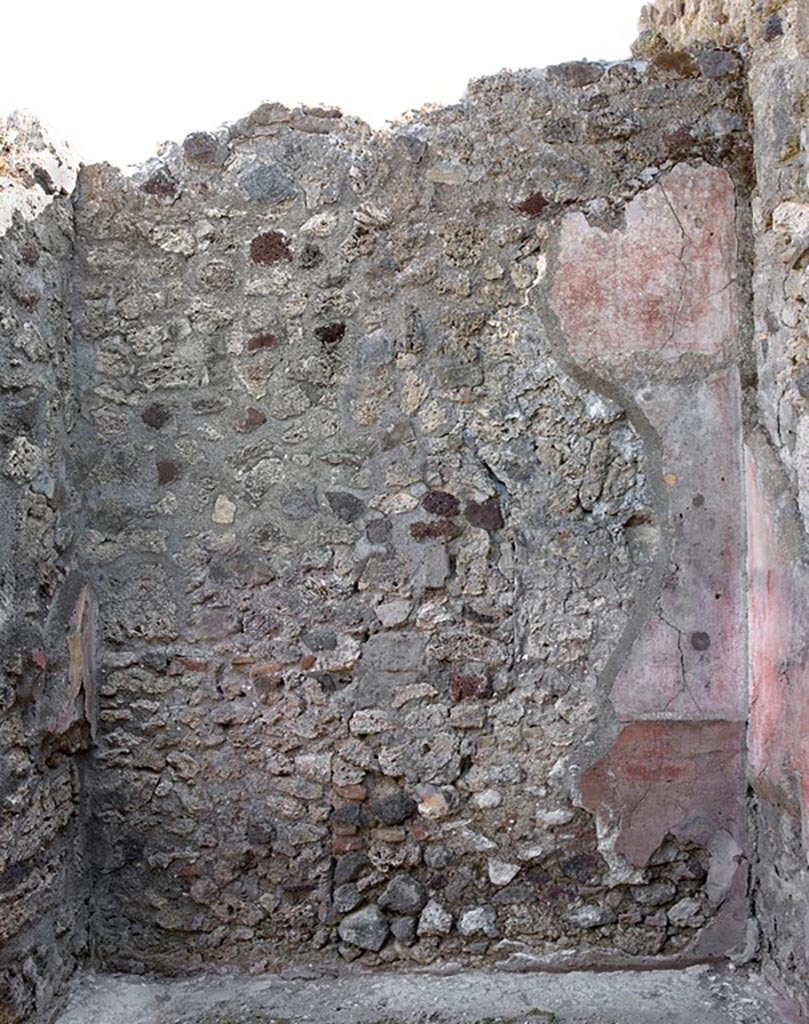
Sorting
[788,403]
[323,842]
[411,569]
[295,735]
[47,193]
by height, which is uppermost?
[47,193]

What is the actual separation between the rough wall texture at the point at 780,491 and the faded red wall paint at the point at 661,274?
0.10 m

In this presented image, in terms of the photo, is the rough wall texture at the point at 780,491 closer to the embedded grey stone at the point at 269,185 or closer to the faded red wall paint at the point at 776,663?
the faded red wall paint at the point at 776,663

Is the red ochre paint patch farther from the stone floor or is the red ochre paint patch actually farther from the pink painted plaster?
the stone floor

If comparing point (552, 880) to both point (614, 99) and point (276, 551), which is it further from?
point (614, 99)

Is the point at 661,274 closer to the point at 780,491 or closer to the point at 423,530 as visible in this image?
the point at 780,491

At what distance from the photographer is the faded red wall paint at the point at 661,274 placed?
2.78m

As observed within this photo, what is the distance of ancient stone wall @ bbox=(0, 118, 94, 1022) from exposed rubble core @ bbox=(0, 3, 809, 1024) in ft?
0.09

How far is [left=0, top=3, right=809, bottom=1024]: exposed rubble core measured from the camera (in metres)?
2.77

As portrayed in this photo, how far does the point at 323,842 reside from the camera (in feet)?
9.25

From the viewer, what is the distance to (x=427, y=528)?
281cm

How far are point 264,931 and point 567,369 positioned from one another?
1.78 meters

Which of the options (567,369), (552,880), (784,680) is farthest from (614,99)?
(552,880)

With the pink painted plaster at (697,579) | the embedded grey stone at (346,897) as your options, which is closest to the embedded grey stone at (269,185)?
the pink painted plaster at (697,579)

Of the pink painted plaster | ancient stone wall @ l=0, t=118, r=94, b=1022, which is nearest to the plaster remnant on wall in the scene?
ancient stone wall @ l=0, t=118, r=94, b=1022
